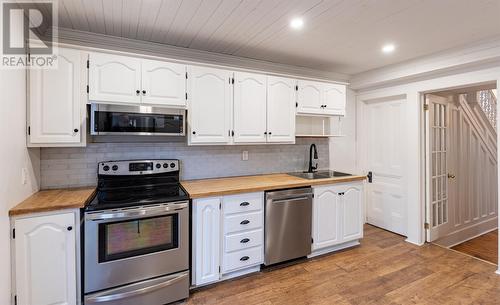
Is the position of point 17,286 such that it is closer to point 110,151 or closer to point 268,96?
point 110,151

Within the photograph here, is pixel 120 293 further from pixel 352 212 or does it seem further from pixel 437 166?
pixel 437 166

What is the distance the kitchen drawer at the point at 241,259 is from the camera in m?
2.47

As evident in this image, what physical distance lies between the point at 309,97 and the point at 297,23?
1.13 meters

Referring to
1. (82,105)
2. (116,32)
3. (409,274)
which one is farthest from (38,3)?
(409,274)

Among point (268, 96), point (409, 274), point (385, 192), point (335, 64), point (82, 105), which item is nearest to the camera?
point (82, 105)

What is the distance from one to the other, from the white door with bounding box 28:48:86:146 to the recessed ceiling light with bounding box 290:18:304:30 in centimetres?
187

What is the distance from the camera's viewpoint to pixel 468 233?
4059mm

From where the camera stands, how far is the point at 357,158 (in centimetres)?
429

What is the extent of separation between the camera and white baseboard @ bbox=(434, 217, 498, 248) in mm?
3762

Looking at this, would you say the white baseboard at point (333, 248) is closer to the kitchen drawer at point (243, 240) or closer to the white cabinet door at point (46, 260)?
the kitchen drawer at point (243, 240)

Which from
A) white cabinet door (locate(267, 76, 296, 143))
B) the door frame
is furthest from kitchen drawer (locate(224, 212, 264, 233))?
the door frame

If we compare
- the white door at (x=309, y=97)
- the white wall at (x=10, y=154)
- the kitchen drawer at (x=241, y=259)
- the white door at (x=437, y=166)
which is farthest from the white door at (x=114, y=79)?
the white door at (x=437, y=166)

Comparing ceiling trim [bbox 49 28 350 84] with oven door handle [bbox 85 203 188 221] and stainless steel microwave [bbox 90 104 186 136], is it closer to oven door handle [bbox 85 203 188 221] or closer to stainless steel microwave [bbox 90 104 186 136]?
stainless steel microwave [bbox 90 104 186 136]

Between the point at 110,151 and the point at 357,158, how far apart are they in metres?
3.68
